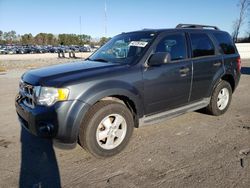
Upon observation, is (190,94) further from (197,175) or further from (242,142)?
(197,175)

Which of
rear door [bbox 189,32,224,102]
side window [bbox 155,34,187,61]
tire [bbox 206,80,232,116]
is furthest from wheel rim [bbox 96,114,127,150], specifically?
tire [bbox 206,80,232,116]

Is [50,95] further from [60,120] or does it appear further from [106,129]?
[106,129]

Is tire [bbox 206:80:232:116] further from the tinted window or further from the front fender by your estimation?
the front fender

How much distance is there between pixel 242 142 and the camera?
4121 mm

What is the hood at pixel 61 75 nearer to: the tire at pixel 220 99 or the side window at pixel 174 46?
the side window at pixel 174 46

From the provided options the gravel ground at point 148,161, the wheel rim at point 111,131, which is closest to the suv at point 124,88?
the wheel rim at point 111,131

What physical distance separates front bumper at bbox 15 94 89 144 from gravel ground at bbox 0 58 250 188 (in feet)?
1.54

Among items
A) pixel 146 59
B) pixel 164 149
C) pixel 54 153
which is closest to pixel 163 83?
pixel 146 59

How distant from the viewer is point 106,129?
12.1 ft

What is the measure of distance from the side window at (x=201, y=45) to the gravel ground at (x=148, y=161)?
1.41m

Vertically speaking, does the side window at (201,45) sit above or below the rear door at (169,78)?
above

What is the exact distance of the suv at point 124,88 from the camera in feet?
10.8

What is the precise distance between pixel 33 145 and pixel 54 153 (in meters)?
0.51

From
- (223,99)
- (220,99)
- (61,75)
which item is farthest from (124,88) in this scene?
(223,99)
